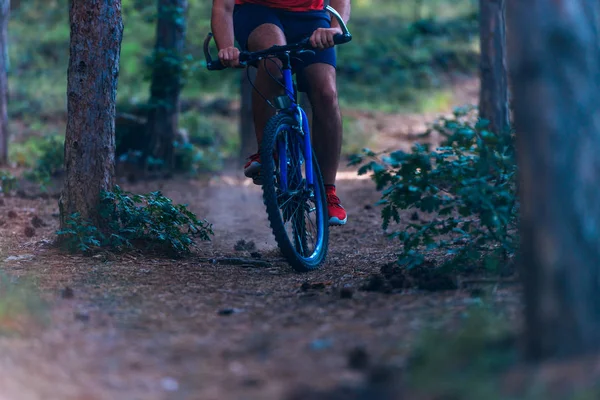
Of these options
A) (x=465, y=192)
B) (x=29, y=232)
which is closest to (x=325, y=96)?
(x=465, y=192)

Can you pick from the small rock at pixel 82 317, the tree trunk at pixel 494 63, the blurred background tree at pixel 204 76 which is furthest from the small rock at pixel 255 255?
the blurred background tree at pixel 204 76

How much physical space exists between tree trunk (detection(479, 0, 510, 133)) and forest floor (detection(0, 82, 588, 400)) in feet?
12.0

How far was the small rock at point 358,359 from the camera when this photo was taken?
244 centimetres

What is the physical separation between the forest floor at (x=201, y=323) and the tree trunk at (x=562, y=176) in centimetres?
48

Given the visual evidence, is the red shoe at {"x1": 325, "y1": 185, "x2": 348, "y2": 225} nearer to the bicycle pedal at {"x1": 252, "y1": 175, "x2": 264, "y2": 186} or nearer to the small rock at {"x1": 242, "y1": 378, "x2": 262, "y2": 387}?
the bicycle pedal at {"x1": 252, "y1": 175, "x2": 264, "y2": 186}

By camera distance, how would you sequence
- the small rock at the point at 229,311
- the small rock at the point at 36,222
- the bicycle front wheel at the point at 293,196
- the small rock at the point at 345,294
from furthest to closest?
the small rock at the point at 36,222 → the bicycle front wheel at the point at 293,196 → the small rock at the point at 345,294 → the small rock at the point at 229,311

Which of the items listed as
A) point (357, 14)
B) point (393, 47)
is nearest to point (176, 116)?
point (393, 47)

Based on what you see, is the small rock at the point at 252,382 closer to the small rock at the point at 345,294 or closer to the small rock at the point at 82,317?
the small rock at the point at 82,317

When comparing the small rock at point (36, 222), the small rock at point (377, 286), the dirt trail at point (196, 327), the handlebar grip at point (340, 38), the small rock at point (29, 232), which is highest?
the handlebar grip at point (340, 38)

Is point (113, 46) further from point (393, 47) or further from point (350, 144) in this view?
point (393, 47)

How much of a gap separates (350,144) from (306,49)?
764 centimetres

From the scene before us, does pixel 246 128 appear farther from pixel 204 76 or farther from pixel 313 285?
pixel 313 285

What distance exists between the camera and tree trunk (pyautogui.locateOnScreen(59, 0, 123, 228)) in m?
4.84

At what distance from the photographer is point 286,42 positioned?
4.69 meters
